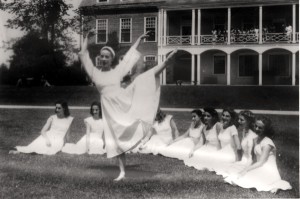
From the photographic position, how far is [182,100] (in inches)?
189

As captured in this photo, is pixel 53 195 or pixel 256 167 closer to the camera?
pixel 53 195

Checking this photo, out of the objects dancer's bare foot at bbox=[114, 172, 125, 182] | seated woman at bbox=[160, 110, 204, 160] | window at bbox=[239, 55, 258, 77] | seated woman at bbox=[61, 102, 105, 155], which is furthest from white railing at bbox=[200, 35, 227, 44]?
dancer's bare foot at bbox=[114, 172, 125, 182]

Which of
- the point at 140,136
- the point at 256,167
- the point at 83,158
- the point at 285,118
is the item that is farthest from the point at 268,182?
the point at 83,158

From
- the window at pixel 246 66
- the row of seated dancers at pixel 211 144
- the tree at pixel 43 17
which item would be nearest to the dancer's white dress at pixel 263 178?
the row of seated dancers at pixel 211 144

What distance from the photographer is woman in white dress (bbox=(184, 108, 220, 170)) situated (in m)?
3.56

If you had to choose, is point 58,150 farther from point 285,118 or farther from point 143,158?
point 285,118

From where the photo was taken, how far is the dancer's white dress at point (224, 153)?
3416mm

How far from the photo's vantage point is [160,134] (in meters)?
4.49

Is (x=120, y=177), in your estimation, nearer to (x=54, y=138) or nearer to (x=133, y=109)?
(x=133, y=109)

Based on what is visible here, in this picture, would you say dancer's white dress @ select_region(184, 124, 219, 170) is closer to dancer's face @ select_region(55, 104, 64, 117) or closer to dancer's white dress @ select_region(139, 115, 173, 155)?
dancer's white dress @ select_region(139, 115, 173, 155)

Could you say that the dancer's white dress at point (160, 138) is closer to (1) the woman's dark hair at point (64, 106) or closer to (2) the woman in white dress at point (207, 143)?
(2) the woman in white dress at point (207, 143)

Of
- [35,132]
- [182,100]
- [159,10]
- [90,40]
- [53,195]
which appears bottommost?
[53,195]

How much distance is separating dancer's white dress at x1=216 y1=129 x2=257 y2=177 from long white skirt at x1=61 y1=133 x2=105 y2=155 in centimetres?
140

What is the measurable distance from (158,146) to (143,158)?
344mm
